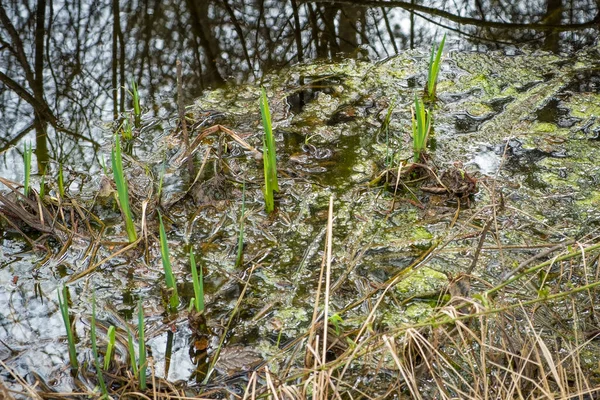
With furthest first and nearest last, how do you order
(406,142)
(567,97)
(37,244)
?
(567,97) < (406,142) < (37,244)

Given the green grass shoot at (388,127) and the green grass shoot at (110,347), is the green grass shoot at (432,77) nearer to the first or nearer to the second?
the green grass shoot at (388,127)

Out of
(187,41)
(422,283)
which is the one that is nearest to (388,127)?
(422,283)

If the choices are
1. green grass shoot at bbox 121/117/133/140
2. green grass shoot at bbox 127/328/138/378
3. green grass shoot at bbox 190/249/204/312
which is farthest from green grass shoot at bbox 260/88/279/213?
green grass shoot at bbox 127/328/138/378

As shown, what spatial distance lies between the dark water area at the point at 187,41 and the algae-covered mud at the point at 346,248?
31cm

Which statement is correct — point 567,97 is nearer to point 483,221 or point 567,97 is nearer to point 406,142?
point 406,142

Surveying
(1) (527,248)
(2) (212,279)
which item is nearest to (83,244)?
(2) (212,279)

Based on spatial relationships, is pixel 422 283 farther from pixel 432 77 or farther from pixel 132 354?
pixel 432 77

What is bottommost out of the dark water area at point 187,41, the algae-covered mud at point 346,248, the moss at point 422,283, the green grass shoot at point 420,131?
the moss at point 422,283

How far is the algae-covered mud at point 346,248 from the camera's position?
175cm

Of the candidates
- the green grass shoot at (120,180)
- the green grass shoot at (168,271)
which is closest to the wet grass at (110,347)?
the green grass shoot at (168,271)

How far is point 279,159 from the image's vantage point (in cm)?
289

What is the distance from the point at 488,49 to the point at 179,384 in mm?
2773

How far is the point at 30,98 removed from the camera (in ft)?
11.1

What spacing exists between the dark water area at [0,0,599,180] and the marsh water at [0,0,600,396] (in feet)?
0.05
